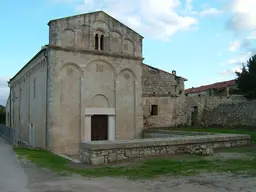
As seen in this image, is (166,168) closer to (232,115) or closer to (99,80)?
(99,80)

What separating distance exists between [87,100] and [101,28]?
5.26 m

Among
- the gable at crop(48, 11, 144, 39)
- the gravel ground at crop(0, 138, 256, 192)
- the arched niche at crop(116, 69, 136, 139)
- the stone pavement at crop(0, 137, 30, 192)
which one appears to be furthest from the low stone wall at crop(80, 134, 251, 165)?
the gable at crop(48, 11, 144, 39)

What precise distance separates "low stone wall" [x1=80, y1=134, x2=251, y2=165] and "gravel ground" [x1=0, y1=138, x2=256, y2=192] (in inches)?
89.6

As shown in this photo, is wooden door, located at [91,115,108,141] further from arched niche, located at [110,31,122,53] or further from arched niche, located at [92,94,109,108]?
arched niche, located at [110,31,122,53]

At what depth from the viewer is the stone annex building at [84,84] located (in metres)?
17.7

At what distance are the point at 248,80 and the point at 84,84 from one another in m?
22.4

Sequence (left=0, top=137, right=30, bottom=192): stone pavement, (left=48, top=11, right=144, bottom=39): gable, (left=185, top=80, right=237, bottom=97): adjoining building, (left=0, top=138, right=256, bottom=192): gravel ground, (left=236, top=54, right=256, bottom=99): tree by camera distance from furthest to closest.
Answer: (left=185, top=80, right=237, bottom=97): adjoining building < (left=236, top=54, right=256, bottom=99): tree < (left=48, top=11, right=144, bottom=39): gable < (left=0, top=137, right=30, bottom=192): stone pavement < (left=0, top=138, right=256, bottom=192): gravel ground

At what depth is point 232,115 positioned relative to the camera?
1006 inches

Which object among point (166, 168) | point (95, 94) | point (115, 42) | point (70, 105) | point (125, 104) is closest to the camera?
point (166, 168)

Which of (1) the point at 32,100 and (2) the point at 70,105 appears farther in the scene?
(1) the point at 32,100

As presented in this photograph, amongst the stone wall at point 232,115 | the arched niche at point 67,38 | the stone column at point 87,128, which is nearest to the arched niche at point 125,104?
the stone column at point 87,128

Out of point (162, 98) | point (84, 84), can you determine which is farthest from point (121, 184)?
point (162, 98)

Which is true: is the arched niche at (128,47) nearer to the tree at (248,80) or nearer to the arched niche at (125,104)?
the arched niche at (125,104)

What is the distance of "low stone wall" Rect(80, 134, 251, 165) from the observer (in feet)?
36.0
